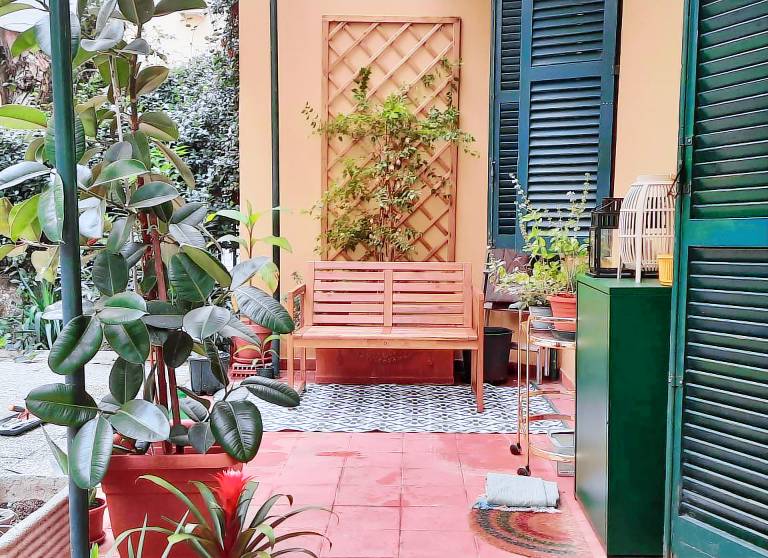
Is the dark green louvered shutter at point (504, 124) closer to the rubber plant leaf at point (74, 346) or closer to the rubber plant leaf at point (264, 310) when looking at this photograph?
the rubber plant leaf at point (264, 310)

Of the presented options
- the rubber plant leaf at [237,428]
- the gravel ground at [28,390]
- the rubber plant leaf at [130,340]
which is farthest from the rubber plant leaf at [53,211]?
the gravel ground at [28,390]

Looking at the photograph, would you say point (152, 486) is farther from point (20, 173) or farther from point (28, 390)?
point (28, 390)

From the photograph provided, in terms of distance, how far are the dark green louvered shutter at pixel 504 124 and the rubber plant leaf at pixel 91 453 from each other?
323 cm

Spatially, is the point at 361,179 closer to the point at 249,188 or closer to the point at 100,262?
the point at 249,188

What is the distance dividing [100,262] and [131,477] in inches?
21.4

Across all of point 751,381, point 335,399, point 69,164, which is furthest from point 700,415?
point 335,399

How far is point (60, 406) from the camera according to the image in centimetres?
147

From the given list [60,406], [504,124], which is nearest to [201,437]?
[60,406]

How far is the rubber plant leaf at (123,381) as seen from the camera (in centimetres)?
170

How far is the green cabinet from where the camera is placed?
2031 millimetres

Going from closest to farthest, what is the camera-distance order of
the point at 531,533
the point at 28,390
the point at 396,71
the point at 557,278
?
the point at 531,533, the point at 557,278, the point at 28,390, the point at 396,71

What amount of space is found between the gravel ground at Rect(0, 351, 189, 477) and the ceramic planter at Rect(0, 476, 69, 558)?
0.24 ft

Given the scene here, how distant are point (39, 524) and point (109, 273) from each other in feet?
1.96

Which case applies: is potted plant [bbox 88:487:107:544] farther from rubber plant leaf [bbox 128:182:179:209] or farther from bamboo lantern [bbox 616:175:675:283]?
bamboo lantern [bbox 616:175:675:283]
